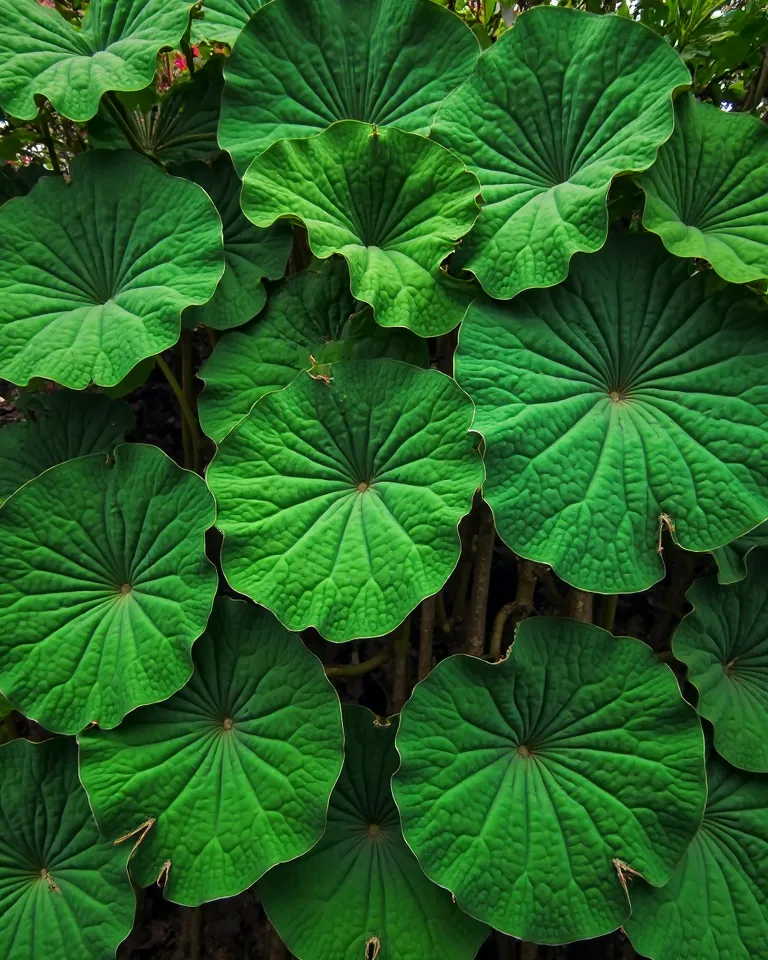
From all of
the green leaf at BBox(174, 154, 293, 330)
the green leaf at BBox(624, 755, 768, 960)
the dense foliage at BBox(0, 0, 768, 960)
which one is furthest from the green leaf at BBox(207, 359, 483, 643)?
the green leaf at BBox(624, 755, 768, 960)

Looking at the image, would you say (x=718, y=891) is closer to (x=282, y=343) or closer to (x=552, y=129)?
(x=282, y=343)

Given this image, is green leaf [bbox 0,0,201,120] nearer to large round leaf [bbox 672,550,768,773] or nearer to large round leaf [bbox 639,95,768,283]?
large round leaf [bbox 639,95,768,283]

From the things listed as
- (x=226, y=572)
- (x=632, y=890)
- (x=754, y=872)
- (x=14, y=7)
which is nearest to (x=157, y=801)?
A: (x=226, y=572)

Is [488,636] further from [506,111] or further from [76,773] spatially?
[506,111]

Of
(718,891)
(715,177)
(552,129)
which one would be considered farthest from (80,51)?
(718,891)

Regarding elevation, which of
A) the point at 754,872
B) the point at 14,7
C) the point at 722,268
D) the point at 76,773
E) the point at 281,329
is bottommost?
the point at 76,773

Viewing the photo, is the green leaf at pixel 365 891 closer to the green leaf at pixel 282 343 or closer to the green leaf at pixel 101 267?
the green leaf at pixel 282 343
